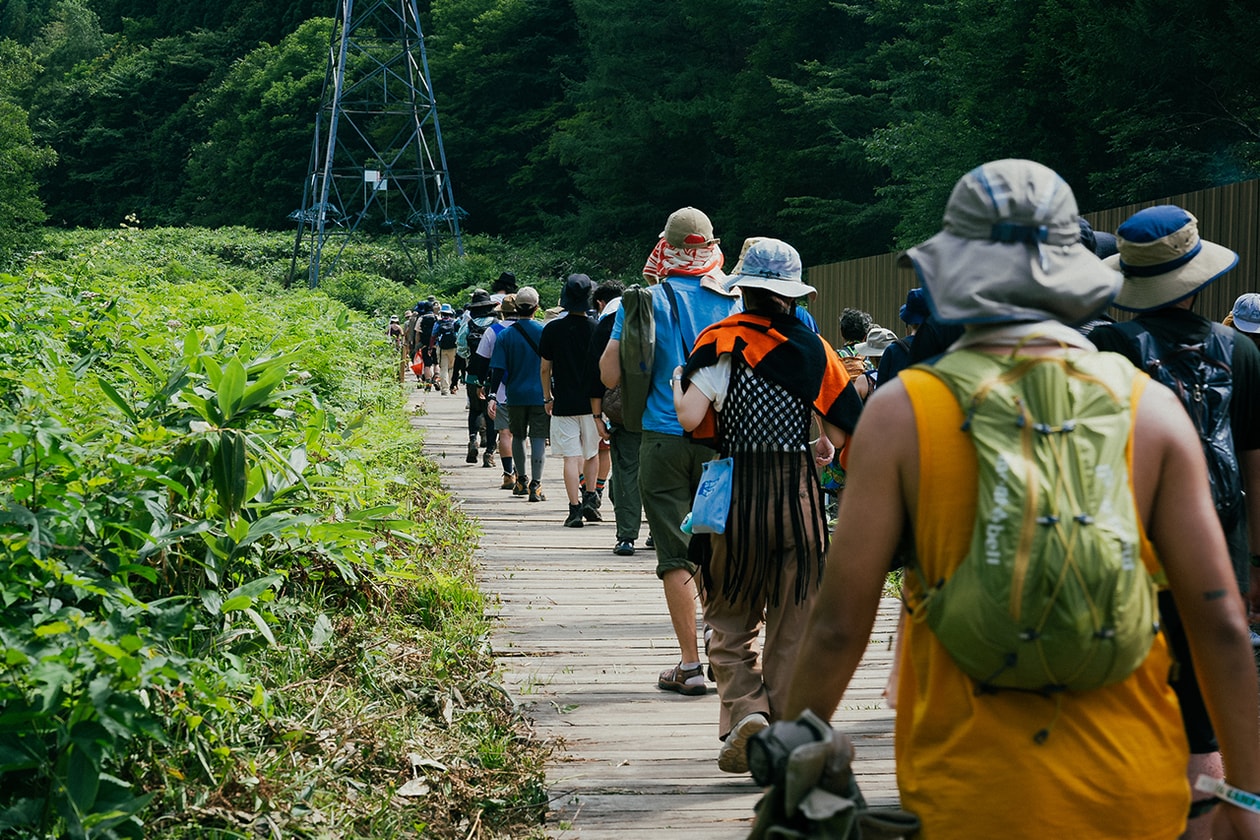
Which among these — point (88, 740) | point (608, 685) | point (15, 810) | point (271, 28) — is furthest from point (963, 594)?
point (271, 28)

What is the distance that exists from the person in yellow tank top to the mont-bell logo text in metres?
0.05

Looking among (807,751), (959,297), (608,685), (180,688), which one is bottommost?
(608,685)

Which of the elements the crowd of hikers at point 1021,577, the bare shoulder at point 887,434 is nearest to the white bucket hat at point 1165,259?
the crowd of hikers at point 1021,577

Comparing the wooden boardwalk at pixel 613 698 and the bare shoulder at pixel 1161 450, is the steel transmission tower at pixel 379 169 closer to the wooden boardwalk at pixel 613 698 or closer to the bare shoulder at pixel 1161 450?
the wooden boardwalk at pixel 613 698

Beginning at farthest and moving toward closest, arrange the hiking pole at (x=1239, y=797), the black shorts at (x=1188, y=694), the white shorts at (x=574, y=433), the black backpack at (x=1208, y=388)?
the white shorts at (x=574, y=433), the black backpack at (x=1208, y=388), the black shorts at (x=1188, y=694), the hiking pole at (x=1239, y=797)

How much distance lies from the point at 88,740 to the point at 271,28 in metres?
92.8

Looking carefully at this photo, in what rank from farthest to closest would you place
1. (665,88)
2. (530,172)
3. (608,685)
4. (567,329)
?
(530,172) → (665,88) → (567,329) → (608,685)

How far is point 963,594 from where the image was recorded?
6.86 feet

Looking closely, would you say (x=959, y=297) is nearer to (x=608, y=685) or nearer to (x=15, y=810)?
(x=15, y=810)

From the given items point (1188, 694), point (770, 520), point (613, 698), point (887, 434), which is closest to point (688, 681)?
point (613, 698)

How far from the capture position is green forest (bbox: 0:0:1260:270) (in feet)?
81.9

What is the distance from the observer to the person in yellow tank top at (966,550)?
213cm

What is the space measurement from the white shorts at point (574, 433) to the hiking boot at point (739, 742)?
6043mm

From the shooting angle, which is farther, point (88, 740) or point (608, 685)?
point (608, 685)
